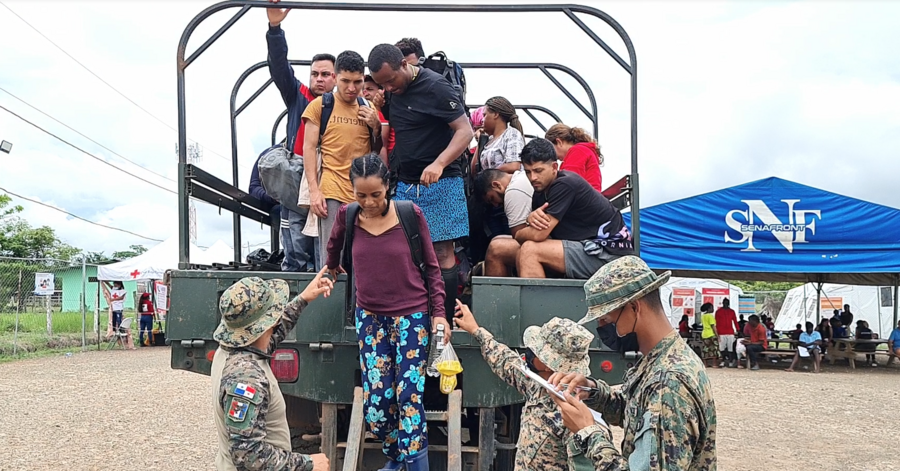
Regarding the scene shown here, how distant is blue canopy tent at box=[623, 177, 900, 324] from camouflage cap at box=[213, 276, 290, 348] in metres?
12.2

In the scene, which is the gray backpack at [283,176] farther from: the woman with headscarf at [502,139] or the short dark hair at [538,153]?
the short dark hair at [538,153]

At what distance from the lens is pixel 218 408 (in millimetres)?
2502

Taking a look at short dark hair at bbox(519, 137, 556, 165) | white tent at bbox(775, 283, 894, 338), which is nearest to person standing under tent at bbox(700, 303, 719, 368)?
white tent at bbox(775, 283, 894, 338)

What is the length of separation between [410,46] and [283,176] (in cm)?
128

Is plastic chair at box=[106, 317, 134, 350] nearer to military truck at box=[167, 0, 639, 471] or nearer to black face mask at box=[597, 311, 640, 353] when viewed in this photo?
military truck at box=[167, 0, 639, 471]

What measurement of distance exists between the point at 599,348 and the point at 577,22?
1.88 m

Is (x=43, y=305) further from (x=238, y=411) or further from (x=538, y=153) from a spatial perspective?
(x=238, y=411)

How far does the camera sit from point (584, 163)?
499 cm

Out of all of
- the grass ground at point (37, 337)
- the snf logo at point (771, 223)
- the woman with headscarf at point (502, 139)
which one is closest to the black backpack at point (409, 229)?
the woman with headscarf at point (502, 139)

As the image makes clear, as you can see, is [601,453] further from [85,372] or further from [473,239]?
[85,372]

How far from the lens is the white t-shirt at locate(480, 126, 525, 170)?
4.73m

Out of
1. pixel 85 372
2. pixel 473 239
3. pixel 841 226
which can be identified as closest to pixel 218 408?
pixel 473 239

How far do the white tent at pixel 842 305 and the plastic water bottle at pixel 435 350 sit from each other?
23700 millimetres

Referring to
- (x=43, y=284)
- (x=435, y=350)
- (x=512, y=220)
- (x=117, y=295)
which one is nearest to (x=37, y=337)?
(x=117, y=295)
